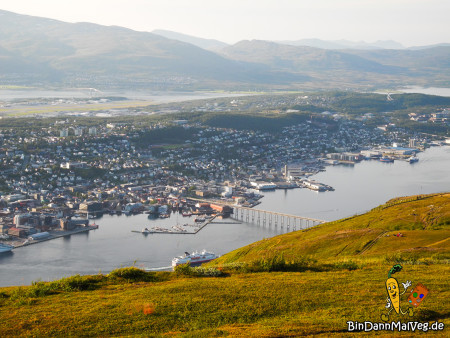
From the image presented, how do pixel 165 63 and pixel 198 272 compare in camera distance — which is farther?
pixel 165 63

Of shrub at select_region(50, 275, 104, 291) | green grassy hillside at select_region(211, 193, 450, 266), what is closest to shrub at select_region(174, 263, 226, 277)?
shrub at select_region(50, 275, 104, 291)

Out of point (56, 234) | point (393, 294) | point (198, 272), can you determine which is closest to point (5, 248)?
point (56, 234)

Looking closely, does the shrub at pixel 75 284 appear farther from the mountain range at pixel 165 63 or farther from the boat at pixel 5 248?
the mountain range at pixel 165 63

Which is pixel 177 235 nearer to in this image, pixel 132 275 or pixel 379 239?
pixel 379 239

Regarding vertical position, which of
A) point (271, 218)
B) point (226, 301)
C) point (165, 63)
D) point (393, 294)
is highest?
point (165, 63)

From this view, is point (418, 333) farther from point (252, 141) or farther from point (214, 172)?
point (252, 141)

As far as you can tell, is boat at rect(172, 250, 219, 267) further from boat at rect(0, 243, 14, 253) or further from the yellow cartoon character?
the yellow cartoon character

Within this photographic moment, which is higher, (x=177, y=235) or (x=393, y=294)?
(x=393, y=294)
